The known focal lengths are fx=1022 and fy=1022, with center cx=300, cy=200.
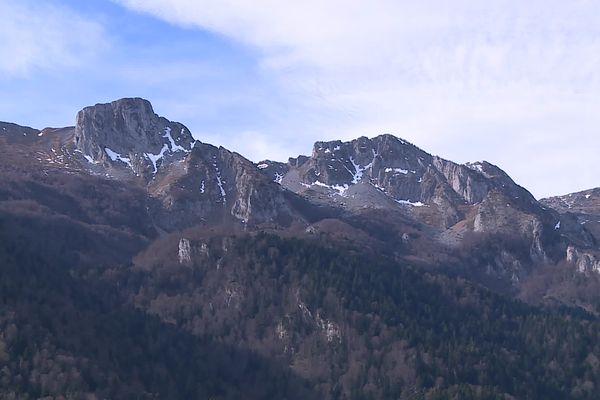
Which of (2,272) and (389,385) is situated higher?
(2,272)

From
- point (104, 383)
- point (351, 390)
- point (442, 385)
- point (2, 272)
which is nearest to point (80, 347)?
point (104, 383)

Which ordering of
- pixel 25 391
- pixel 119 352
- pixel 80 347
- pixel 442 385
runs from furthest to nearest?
pixel 442 385 → pixel 119 352 → pixel 80 347 → pixel 25 391

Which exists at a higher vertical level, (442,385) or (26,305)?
(26,305)

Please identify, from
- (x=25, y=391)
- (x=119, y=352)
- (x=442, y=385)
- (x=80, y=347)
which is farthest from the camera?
(x=442, y=385)

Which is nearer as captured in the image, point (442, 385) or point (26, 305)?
point (26, 305)

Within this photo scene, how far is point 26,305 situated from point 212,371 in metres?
40.7

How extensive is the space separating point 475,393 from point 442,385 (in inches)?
426

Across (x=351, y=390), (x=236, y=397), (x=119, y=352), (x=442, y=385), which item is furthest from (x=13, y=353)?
(x=442, y=385)

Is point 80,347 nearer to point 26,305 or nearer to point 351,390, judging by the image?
point 26,305

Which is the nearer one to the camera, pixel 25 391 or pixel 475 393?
pixel 25 391

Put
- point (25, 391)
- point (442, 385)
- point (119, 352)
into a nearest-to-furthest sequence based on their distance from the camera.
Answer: point (25, 391) → point (119, 352) → point (442, 385)

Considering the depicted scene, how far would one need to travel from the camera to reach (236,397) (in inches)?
7539

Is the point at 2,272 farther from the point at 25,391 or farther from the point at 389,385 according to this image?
the point at 389,385

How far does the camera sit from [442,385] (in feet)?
648
